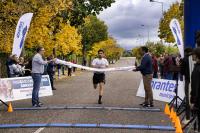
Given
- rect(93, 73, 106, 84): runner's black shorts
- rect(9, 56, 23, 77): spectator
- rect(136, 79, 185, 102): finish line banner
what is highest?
rect(9, 56, 23, 77): spectator

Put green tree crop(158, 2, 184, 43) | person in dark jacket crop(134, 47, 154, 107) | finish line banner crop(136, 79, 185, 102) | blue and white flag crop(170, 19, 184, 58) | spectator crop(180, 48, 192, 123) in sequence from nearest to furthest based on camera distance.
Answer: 1. spectator crop(180, 48, 192, 123)
2. blue and white flag crop(170, 19, 184, 58)
3. person in dark jacket crop(134, 47, 154, 107)
4. finish line banner crop(136, 79, 185, 102)
5. green tree crop(158, 2, 184, 43)

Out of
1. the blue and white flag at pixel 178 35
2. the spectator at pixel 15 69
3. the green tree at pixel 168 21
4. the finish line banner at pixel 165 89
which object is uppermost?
the green tree at pixel 168 21

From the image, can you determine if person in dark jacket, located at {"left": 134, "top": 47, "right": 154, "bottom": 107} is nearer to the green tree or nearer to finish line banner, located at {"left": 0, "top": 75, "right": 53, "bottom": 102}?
finish line banner, located at {"left": 0, "top": 75, "right": 53, "bottom": 102}

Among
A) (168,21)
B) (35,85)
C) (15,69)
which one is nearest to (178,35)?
(35,85)

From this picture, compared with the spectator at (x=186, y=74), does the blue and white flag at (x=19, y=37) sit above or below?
above

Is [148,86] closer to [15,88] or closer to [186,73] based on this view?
[186,73]

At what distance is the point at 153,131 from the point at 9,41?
16.3m

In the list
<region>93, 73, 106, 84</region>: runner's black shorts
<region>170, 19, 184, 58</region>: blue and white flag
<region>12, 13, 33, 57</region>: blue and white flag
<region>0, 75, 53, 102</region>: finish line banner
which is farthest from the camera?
<region>12, 13, 33, 57</region>: blue and white flag

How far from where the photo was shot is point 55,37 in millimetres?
36938

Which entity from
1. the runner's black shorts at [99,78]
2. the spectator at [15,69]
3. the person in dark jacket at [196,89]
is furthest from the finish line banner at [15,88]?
the person in dark jacket at [196,89]

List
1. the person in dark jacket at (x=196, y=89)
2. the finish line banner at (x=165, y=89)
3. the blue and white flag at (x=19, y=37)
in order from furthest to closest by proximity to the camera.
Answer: the blue and white flag at (x=19, y=37) < the finish line banner at (x=165, y=89) < the person in dark jacket at (x=196, y=89)

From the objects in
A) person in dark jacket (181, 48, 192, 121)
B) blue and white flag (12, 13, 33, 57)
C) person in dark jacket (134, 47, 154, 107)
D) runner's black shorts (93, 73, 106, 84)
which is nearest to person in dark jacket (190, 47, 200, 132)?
person in dark jacket (181, 48, 192, 121)

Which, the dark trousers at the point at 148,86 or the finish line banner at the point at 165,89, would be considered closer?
the dark trousers at the point at 148,86

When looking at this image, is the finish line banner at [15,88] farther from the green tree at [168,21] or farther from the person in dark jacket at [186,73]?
the green tree at [168,21]
